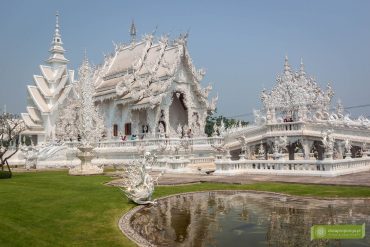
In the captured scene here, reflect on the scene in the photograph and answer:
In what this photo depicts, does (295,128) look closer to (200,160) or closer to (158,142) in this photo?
(200,160)

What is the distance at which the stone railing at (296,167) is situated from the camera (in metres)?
16.2

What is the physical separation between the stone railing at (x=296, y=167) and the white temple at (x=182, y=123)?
44 millimetres

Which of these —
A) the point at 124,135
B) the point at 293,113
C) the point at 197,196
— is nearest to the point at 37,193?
the point at 197,196

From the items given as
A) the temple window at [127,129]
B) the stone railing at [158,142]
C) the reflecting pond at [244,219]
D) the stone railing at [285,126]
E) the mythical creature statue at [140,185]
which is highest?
the temple window at [127,129]

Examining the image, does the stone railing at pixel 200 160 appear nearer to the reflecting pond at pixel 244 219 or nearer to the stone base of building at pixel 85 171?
the stone base of building at pixel 85 171

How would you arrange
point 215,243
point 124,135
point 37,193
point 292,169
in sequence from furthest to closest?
1. point 124,135
2. point 292,169
3. point 37,193
4. point 215,243

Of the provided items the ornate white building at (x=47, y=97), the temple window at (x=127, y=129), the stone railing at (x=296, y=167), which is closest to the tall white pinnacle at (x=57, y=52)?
the ornate white building at (x=47, y=97)

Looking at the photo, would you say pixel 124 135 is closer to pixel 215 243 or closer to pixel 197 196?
pixel 197 196

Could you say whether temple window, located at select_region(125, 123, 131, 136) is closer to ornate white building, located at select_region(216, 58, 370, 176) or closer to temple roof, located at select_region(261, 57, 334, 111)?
ornate white building, located at select_region(216, 58, 370, 176)

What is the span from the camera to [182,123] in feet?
117

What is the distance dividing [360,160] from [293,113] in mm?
8357

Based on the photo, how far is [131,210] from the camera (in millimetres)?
9758

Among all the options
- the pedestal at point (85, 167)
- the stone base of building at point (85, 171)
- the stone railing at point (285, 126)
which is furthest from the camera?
the stone railing at point (285, 126)

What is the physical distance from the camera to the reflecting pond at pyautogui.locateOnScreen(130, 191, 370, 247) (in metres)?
6.88
